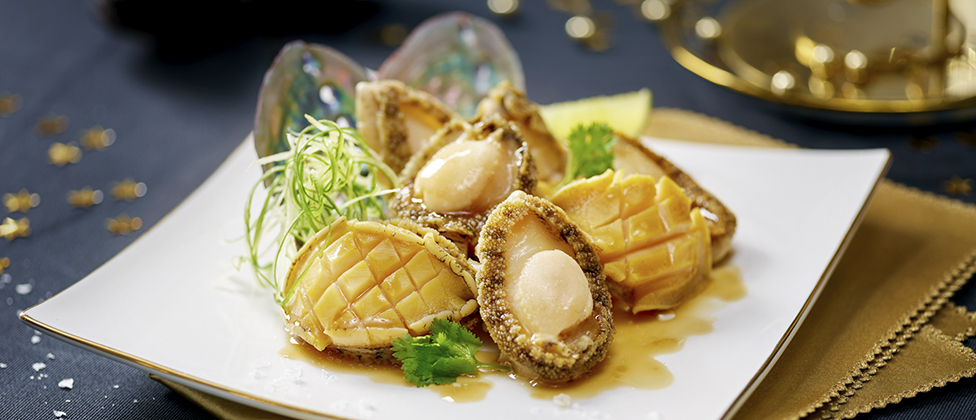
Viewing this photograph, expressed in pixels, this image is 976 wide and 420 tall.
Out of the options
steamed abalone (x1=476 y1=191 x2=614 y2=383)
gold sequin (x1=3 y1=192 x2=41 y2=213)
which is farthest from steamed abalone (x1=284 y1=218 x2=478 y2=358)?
gold sequin (x1=3 y1=192 x2=41 y2=213)

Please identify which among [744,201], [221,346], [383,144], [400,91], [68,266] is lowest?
[68,266]

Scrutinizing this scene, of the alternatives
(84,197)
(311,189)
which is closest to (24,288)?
(84,197)

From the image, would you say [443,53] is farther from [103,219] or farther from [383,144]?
[103,219]

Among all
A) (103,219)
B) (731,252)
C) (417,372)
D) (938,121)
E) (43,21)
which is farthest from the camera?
(43,21)

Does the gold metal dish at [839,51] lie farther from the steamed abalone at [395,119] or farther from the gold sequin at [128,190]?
the gold sequin at [128,190]

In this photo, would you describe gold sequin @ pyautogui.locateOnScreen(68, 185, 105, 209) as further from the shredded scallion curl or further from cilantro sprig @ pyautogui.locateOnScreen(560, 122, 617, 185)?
cilantro sprig @ pyautogui.locateOnScreen(560, 122, 617, 185)

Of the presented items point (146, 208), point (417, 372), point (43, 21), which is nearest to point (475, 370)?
point (417, 372)

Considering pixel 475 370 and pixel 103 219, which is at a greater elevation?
pixel 475 370

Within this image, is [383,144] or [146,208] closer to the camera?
[383,144]
